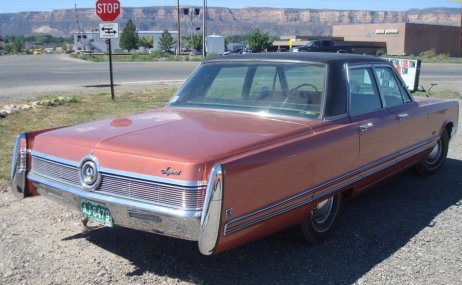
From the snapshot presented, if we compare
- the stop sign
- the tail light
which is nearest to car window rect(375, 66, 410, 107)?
the tail light

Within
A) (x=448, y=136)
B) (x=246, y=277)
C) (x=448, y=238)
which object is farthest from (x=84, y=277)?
(x=448, y=136)

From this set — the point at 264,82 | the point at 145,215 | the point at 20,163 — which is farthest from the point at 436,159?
the point at 20,163

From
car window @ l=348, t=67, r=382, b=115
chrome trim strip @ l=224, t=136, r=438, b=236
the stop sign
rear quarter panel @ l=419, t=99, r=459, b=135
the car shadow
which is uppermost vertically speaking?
the stop sign

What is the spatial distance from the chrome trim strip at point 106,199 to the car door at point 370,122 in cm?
198

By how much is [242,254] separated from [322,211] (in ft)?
2.62

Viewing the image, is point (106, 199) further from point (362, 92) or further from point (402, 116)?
point (402, 116)

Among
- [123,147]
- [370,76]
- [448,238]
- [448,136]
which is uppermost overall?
[370,76]

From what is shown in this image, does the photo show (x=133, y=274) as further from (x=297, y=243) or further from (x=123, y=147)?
(x=297, y=243)

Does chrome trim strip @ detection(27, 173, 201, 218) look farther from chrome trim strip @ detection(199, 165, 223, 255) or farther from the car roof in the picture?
the car roof

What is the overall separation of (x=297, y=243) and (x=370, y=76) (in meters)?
1.94

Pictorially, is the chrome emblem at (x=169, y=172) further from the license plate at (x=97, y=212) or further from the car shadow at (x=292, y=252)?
the car shadow at (x=292, y=252)

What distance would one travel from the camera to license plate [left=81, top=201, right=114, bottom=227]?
11.5ft

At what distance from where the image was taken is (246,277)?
147 inches

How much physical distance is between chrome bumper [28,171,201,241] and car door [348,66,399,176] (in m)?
1.95
